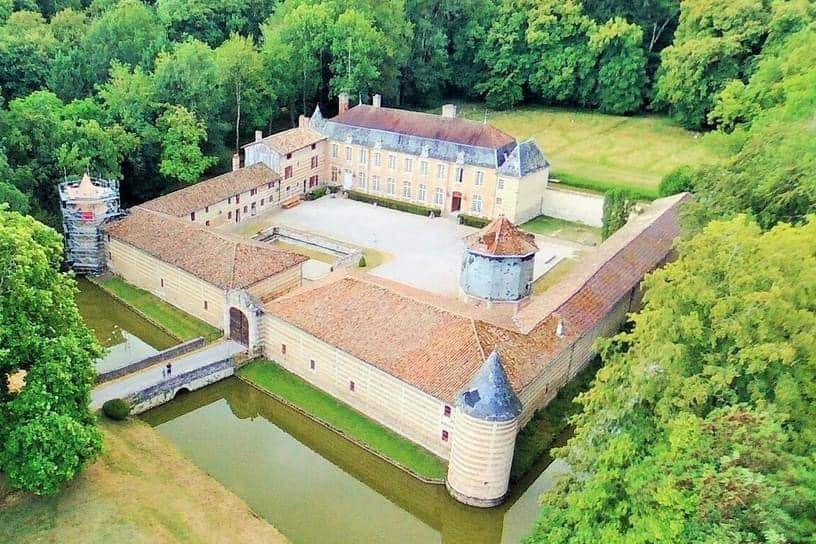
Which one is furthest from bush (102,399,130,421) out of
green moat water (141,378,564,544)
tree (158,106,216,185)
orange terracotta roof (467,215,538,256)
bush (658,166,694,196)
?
bush (658,166,694,196)

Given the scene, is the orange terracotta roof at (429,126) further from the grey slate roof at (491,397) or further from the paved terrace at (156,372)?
the grey slate roof at (491,397)

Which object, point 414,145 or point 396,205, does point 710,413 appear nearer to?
point 396,205

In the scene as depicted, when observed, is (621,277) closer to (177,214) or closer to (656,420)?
(656,420)

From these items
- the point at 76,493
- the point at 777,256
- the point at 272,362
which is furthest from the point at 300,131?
the point at 777,256

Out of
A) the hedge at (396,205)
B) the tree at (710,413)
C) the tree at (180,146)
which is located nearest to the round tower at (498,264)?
the tree at (710,413)

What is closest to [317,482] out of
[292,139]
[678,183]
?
[292,139]
